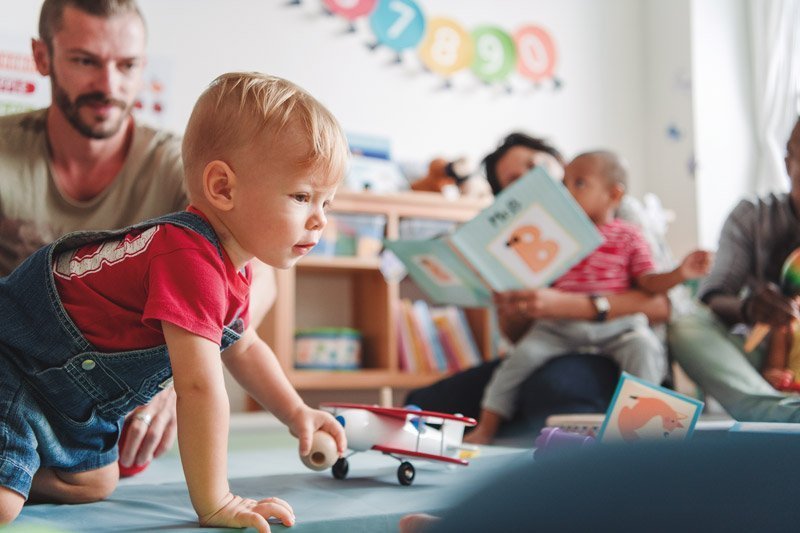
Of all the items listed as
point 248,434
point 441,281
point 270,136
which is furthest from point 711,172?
point 270,136

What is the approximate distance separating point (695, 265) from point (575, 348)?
0.29 metres

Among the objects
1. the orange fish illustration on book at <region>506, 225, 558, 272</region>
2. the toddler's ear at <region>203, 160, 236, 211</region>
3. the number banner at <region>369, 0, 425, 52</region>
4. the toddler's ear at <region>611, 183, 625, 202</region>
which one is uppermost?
the number banner at <region>369, 0, 425, 52</region>

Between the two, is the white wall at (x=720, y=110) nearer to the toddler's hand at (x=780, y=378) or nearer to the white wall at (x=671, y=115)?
the white wall at (x=671, y=115)

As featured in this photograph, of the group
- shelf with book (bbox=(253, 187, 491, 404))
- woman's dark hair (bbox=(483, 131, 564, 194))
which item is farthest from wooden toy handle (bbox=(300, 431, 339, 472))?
shelf with book (bbox=(253, 187, 491, 404))

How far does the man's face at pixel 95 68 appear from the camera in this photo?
1277 millimetres

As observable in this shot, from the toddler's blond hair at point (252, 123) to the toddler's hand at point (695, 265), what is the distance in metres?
1.04

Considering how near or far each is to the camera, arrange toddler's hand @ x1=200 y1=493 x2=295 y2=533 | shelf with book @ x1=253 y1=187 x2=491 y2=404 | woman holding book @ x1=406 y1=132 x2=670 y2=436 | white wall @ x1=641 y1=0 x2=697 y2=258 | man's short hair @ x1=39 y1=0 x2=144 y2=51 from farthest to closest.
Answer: white wall @ x1=641 y1=0 x2=697 y2=258 < shelf with book @ x1=253 y1=187 x2=491 y2=404 < woman holding book @ x1=406 y1=132 x2=670 y2=436 < man's short hair @ x1=39 y1=0 x2=144 y2=51 < toddler's hand @ x1=200 y1=493 x2=295 y2=533

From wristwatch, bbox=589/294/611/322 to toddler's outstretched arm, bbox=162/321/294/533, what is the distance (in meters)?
1.08

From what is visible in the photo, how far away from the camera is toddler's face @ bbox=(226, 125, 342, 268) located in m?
0.77

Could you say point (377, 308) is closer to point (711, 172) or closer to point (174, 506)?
point (711, 172)

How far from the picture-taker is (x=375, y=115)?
9.37 ft

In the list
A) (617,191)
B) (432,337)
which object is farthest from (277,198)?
(432,337)

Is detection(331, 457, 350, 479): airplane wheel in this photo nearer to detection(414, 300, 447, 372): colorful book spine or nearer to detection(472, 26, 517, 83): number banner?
detection(414, 300, 447, 372): colorful book spine

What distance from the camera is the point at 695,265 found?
1.65 meters
